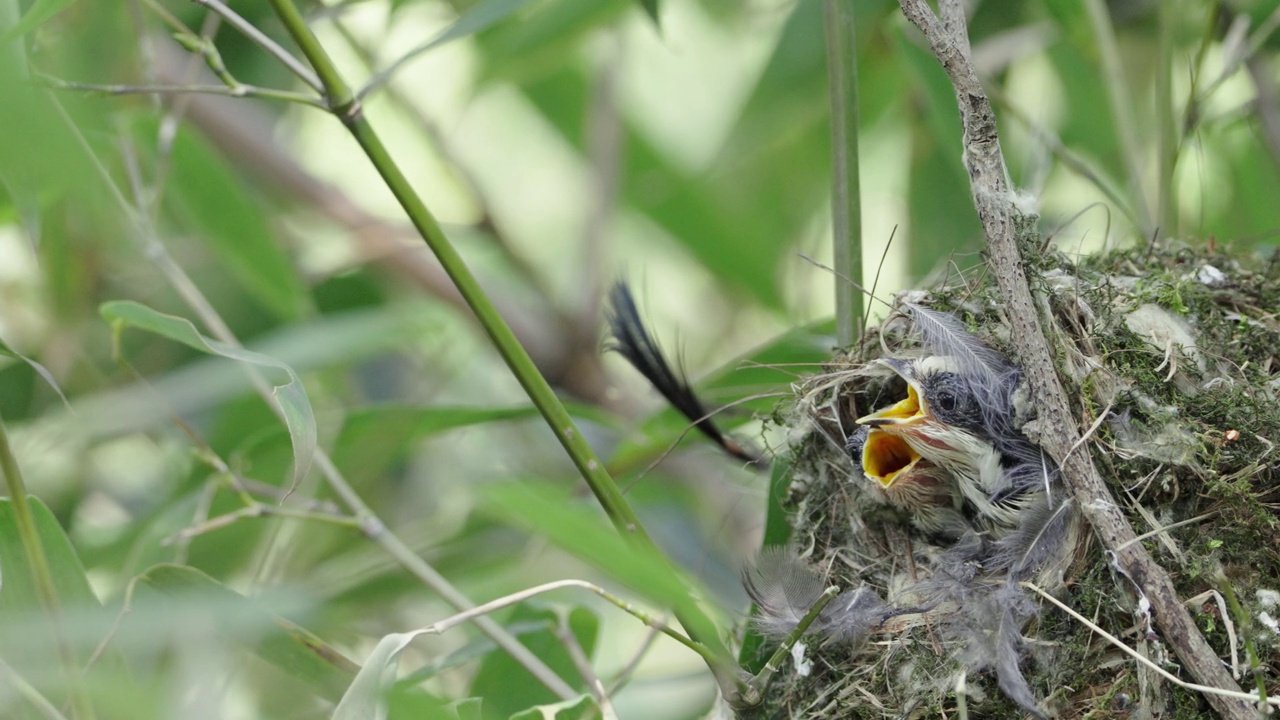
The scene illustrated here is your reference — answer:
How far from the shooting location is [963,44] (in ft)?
2.58

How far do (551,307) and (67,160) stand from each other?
73.0 inches

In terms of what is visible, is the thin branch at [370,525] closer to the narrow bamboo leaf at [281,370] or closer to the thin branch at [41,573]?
the narrow bamboo leaf at [281,370]

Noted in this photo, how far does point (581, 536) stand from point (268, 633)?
26.6 inches

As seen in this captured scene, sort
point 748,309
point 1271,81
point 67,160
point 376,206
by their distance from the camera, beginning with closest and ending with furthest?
point 67,160 < point 1271,81 < point 748,309 < point 376,206

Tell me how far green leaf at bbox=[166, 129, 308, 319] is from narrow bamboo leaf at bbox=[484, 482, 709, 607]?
55.6 inches

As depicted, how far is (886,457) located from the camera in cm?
119

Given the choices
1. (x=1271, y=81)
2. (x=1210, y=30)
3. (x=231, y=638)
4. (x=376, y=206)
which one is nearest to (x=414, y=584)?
(x=231, y=638)

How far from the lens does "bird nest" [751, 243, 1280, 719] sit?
91cm

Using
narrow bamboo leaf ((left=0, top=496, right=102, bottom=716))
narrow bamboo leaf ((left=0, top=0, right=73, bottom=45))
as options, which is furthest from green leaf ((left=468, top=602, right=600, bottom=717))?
narrow bamboo leaf ((left=0, top=0, right=73, bottom=45))

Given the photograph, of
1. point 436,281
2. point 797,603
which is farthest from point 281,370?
point 436,281

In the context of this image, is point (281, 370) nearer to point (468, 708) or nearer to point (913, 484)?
point (468, 708)

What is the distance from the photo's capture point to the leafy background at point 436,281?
1.17 meters

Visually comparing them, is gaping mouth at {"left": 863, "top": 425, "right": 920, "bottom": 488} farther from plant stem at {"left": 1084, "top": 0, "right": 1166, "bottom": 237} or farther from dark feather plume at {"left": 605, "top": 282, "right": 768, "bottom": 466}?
plant stem at {"left": 1084, "top": 0, "right": 1166, "bottom": 237}

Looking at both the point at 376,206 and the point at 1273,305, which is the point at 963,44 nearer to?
the point at 1273,305
